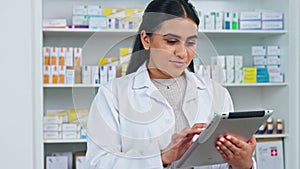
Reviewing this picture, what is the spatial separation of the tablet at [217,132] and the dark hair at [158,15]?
19 centimetres

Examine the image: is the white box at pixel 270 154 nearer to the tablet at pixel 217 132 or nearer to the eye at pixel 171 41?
the tablet at pixel 217 132

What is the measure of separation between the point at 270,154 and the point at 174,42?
8.28ft

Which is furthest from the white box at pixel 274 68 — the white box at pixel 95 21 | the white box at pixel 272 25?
the white box at pixel 95 21

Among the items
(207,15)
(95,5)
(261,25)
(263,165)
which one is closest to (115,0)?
(95,5)

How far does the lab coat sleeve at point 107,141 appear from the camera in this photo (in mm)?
1274

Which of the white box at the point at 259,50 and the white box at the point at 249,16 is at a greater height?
the white box at the point at 249,16

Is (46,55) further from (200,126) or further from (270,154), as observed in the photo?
(200,126)

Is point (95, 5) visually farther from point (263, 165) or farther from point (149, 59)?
point (149, 59)

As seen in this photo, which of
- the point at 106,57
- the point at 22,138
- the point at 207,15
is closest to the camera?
the point at 106,57

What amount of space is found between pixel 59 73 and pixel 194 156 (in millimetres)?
2086

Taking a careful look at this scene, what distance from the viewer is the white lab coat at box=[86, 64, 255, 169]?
4.23 feet

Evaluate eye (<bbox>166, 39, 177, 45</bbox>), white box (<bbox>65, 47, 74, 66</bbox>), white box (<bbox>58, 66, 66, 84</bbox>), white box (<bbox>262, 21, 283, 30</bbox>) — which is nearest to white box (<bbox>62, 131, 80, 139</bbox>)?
white box (<bbox>58, 66, 66, 84</bbox>)

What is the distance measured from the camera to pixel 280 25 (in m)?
3.50

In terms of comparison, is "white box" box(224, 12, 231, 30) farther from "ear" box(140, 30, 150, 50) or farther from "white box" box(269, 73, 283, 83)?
"ear" box(140, 30, 150, 50)
